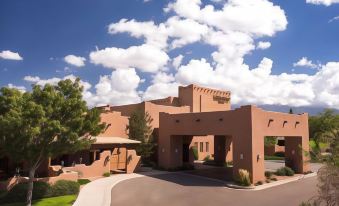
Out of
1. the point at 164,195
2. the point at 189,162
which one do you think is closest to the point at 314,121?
the point at 189,162

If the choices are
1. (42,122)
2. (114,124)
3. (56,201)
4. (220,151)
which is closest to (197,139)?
(220,151)

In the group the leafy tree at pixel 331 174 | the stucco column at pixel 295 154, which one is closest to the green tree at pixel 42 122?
the leafy tree at pixel 331 174

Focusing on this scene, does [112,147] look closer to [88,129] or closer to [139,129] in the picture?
[139,129]

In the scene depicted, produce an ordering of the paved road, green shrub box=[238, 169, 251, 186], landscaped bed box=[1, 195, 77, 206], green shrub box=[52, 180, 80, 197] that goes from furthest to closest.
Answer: green shrub box=[238, 169, 251, 186] → green shrub box=[52, 180, 80, 197] → the paved road → landscaped bed box=[1, 195, 77, 206]

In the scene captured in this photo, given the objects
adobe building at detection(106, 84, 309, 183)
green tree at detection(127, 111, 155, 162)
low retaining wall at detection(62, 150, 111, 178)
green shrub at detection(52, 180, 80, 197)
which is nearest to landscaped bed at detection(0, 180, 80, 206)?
green shrub at detection(52, 180, 80, 197)

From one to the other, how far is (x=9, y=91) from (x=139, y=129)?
18.7 m

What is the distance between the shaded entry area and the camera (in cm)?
2811

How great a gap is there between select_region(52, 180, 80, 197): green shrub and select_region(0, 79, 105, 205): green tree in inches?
112

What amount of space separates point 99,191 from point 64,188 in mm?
2432

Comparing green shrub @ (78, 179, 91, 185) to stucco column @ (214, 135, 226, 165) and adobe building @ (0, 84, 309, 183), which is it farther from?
stucco column @ (214, 135, 226, 165)

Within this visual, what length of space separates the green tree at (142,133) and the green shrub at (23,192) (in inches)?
593

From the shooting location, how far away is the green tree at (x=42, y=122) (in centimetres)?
1838

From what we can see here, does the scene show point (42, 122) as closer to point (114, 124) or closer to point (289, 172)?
point (114, 124)

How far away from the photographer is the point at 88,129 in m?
21.6
